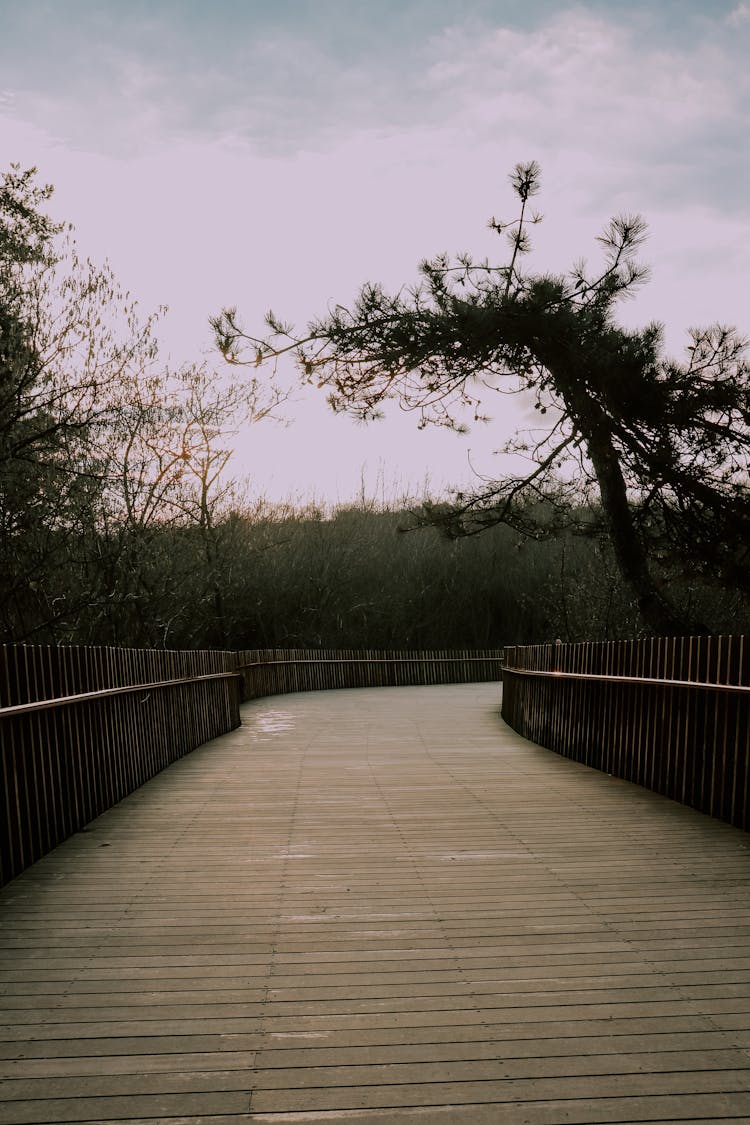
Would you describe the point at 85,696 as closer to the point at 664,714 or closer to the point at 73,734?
the point at 73,734

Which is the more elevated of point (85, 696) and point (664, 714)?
point (85, 696)

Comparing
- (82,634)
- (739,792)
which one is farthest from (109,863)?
(82,634)

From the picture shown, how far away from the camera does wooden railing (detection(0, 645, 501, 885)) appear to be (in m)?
5.48

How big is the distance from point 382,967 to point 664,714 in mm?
4546

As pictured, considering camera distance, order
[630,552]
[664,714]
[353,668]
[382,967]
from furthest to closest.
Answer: [353,668] → [630,552] → [664,714] → [382,967]

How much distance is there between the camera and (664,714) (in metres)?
7.77

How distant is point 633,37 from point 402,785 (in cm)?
673

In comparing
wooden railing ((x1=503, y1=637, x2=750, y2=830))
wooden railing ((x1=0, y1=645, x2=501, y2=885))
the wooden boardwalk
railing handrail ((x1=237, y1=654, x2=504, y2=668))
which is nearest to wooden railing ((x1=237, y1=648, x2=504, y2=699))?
railing handrail ((x1=237, y1=654, x2=504, y2=668))

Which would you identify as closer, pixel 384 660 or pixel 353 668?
pixel 353 668

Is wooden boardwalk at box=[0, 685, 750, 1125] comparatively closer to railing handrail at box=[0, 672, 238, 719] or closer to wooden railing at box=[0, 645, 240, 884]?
wooden railing at box=[0, 645, 240, 884]

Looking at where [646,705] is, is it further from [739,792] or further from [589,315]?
[589,315]

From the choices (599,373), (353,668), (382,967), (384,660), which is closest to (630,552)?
(599,373)

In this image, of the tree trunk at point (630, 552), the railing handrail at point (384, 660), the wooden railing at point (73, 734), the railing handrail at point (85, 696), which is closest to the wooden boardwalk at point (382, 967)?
the wooden railing at point (73, 734)

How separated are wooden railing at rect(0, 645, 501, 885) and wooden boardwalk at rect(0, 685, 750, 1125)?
0.24m
